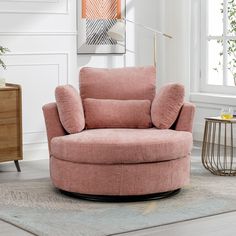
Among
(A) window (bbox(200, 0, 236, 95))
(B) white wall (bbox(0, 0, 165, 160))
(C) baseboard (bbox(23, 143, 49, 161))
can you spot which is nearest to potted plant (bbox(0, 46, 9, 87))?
(B) white wall (bbox(0, 0, 165, 160))

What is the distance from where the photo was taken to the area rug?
12.6ft

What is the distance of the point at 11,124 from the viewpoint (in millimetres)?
5590

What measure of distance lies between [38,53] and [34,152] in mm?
904

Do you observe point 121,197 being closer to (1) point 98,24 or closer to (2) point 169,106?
(2) point 169,106

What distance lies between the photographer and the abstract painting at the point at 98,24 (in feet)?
21.6

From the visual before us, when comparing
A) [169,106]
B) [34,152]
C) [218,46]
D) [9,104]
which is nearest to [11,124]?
[9,104]

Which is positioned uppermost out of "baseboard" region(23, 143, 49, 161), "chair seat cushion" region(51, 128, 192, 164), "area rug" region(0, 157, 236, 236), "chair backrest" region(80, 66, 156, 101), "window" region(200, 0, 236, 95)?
"window" region(200, 0, 236, 95)

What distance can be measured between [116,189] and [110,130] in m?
0.58

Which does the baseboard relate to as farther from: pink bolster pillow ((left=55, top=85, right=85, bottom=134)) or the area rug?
pink bolster pillow ((left=55, top=85, right=85, bottom=134))

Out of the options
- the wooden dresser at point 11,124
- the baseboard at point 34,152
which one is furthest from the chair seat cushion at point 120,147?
the baseboard at point 34,152

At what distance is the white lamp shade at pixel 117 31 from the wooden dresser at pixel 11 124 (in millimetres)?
1341

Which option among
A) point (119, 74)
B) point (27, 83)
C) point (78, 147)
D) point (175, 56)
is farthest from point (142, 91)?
point (175, 56)

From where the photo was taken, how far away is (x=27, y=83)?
20.3ft

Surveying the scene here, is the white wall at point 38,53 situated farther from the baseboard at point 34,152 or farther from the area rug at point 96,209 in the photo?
the area rug at point 96,209
